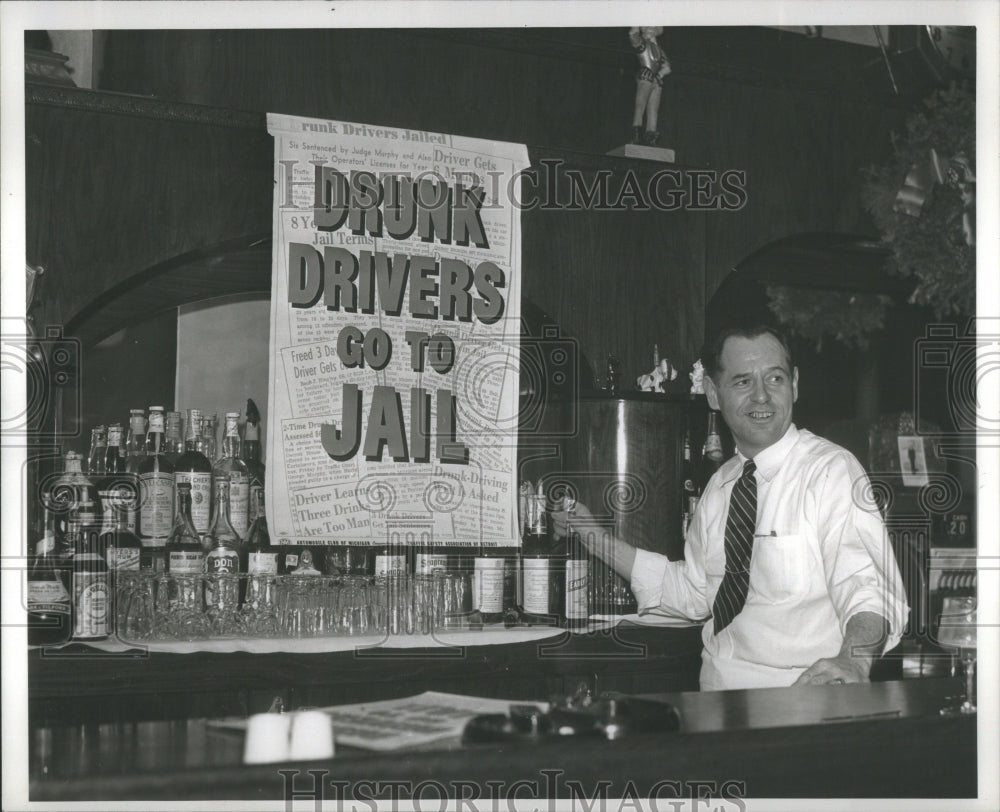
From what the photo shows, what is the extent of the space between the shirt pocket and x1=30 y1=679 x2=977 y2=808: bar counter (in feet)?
3.11

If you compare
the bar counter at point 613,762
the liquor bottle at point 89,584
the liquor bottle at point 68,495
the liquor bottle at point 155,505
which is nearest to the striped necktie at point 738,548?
the bar counter at point 613,762

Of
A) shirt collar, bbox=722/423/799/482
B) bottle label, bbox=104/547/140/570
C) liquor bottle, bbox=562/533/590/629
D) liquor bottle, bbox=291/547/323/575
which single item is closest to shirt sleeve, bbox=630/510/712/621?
liquor bottle, bbox=562/533/590/629

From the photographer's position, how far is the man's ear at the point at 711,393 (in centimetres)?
338

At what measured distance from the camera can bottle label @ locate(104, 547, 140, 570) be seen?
2.74 metres

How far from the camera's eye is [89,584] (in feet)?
8.78

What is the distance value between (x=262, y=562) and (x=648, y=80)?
6.39ft

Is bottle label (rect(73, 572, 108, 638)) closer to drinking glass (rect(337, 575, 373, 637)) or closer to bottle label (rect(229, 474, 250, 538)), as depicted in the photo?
bottle label (rect(229, 474, 250, 538))

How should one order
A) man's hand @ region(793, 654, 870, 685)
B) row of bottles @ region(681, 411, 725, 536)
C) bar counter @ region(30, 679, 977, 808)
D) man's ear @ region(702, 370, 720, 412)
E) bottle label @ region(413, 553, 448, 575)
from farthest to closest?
row of bottles @ region(681, 411, 725, 536)
man's ear @ region(702, 370, 720, 412)
bottle label @ region(413, 553, 448, 575)
man's hand @ region(793, 654, 870, 685)
bar counter @ region(30, 679, 977, 808)

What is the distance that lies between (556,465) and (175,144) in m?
1.52

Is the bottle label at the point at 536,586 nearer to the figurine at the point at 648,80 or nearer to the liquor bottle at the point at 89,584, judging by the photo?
the liquor bottle at the point at 89,584

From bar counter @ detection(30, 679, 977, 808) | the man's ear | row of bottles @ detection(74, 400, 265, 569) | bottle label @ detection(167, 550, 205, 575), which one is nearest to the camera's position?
bar counter @ detection(30, 679, 977, 808)

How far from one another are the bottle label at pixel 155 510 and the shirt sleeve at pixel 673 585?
133 centimetres

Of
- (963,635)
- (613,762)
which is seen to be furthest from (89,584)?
(963,635)

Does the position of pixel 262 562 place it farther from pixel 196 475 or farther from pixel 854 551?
pixel 854 551
